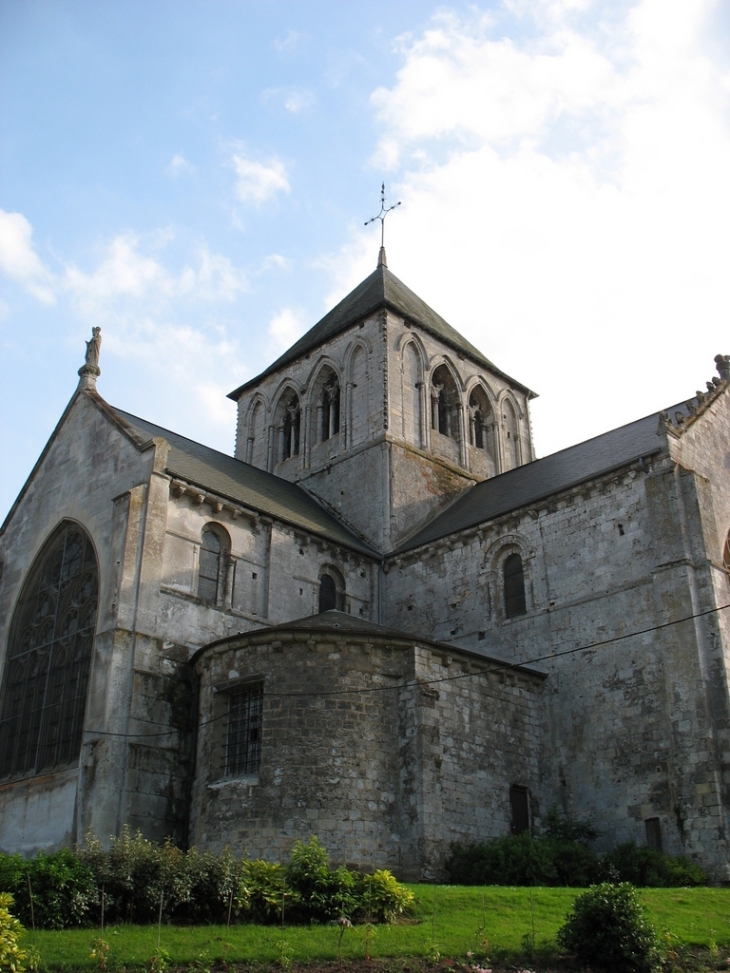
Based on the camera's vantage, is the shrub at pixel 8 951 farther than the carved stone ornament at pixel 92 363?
No

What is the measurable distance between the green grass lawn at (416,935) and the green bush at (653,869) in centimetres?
305

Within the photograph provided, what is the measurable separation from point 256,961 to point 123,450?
17.2 metres

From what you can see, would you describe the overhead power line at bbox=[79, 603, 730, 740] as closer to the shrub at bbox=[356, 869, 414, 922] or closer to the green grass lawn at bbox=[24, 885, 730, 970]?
the green grass lawn at bbox=[24, 885, 730, 970]

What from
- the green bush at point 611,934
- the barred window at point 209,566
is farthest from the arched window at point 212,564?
the green bush at point 611,934

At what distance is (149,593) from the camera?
25062mm

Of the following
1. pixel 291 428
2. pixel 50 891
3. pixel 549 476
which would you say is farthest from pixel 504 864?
pixel 291 428

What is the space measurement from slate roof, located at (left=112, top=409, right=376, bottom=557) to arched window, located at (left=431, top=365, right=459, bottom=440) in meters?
5.96

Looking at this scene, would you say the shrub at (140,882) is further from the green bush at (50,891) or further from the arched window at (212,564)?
the arched window at (212,564)

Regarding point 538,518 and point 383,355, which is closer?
point 538,518

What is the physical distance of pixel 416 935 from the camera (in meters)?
14.4

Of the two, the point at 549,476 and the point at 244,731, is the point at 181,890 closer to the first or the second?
the point at 244,731

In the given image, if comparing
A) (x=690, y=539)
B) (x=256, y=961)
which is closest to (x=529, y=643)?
(x=690, y=539)

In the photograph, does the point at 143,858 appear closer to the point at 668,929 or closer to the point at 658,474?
the point at 668,929

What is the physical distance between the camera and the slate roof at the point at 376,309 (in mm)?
38625
